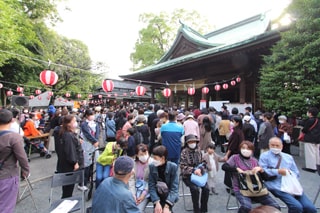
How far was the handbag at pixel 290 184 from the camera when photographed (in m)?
2.84

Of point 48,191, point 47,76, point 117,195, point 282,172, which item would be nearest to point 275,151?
point 282,172

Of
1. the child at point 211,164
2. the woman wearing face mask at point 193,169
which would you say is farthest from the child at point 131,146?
the child at point 211,164

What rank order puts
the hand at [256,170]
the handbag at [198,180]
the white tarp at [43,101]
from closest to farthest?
1. the hand at [256,170]
2. the handbag at [198,180]
3. the white tarp at [43,101]

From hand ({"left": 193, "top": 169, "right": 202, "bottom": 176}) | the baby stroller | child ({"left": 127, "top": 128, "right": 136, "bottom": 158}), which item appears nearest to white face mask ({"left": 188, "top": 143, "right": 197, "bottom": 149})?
hand ({"left": 193, "top": 169, "right": 202, "bottom": 176})

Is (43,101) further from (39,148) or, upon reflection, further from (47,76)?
(39,148)

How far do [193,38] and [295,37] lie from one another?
315 inches

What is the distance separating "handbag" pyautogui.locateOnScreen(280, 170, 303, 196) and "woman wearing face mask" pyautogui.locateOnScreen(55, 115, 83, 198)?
11.4 feet

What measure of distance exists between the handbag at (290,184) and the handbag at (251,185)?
31cm

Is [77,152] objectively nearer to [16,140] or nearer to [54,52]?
[16,140]

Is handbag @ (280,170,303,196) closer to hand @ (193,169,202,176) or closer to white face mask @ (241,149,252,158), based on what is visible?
white face mask @ (241,149,252,158)

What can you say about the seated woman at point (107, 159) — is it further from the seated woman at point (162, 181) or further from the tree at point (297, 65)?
the tree at point (297, 65)

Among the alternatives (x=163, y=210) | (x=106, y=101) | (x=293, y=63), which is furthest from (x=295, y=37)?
(x=106, y=101)

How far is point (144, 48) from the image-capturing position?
75.4ft

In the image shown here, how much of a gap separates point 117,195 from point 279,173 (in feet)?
8.65
